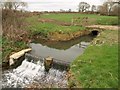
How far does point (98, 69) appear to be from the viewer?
10531 mm

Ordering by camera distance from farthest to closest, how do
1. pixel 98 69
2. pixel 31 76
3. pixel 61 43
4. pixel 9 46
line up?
1. pixel 61 43
2. pixel 9 46
3. pixel 31 76
4. pixel 98 69

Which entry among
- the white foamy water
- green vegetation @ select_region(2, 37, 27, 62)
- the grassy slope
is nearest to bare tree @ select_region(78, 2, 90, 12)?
green vegetation @ select_region(2, 37, 27, 62)

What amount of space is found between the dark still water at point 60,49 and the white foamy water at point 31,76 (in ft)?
7.74

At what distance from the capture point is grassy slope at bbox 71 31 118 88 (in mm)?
9266

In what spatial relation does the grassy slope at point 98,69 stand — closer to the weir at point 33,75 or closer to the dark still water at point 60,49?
the weir at point 33,75

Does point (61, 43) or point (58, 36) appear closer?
point (61, 43)

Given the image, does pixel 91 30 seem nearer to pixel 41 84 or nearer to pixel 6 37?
pixel 6 37

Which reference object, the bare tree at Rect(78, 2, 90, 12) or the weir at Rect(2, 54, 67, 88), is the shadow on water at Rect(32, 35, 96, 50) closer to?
the weir at Rect(2, 54, 67, 88)

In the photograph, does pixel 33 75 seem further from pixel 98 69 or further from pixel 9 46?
pixel 9 46

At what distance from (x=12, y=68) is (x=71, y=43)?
8672mm

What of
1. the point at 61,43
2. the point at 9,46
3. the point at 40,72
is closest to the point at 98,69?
the point at 40,72

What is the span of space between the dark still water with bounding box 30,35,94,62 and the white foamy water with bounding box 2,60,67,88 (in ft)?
7.74

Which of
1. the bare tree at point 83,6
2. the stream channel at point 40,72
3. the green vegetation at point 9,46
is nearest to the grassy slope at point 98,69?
the stream channel at point 40,72

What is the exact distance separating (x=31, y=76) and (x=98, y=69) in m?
3.92
